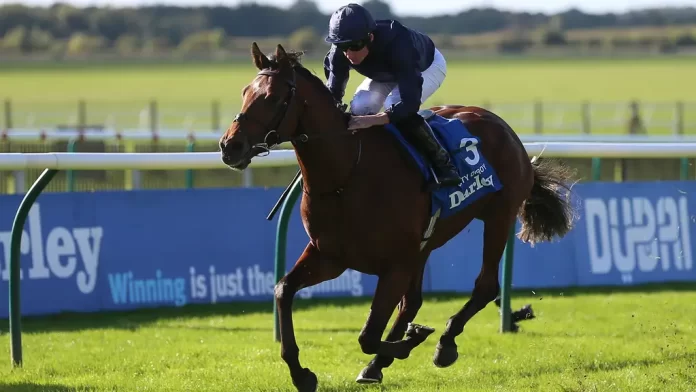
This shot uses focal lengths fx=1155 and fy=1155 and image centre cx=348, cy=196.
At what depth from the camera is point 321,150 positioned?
17.7ft

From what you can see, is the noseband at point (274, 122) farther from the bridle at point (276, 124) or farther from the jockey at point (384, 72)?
the jockey at point (384, 72)

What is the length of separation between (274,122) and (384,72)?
38.0 inches

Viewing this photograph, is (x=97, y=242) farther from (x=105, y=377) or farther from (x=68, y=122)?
(x=68, y=122)

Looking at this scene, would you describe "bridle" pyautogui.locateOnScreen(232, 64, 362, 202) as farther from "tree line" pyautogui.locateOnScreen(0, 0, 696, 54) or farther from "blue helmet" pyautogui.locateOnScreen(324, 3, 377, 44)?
"tree line" pyautogui.locateOnScreen(0, 0, 696, 54)

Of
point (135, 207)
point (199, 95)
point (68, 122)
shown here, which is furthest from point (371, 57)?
point (199, 95)

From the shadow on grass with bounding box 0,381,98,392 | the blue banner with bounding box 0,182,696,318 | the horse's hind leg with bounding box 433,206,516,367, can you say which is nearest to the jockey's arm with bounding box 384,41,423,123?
the horse's hind leg with bounding box 433,206,516,367

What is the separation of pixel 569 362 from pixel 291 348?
1.83 metres

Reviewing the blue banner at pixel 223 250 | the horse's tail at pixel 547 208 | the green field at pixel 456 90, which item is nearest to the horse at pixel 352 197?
the horse's tail at pixel 547 208

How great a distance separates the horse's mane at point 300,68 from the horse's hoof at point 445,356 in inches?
61.7

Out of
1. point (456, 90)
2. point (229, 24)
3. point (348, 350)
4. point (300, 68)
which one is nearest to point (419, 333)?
point (348, 350)

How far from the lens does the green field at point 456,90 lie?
38.4m

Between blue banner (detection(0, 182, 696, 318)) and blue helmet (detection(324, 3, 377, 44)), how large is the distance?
12.0ft

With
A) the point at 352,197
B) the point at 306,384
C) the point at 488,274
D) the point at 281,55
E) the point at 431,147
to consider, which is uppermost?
the point at 281,55

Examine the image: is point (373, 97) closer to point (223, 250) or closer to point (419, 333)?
point (419, 333)
